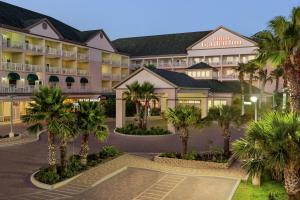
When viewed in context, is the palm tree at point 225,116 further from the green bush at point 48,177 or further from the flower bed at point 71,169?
the green bush at point 48,177

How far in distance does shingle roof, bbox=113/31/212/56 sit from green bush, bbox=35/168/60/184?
60082 mm

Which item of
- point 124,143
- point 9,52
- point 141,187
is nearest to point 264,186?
point 141,187

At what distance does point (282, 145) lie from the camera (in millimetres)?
12078

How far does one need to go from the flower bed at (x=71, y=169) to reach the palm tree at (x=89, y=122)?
676mm

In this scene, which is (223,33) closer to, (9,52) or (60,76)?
(60,76)

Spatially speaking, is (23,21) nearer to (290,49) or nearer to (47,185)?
(47,185)

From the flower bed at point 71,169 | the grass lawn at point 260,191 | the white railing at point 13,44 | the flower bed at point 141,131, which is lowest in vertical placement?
the grass lawn at point 260,191

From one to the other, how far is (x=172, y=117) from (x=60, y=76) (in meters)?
38.4

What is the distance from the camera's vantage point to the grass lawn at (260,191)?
1697 centimetres

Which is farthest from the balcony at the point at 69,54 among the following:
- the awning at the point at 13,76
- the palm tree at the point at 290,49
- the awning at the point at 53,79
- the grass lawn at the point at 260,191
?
the grass lawn at the point at 260,191

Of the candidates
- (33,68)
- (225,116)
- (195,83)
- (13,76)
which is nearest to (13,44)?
(33,68)

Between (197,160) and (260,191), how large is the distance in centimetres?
618

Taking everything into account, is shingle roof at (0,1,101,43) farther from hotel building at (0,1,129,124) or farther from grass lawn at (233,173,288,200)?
grass lawn at (233,173,288,200)

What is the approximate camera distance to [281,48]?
19.0 m
